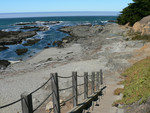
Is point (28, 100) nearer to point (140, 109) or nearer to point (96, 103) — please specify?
point (140, 109)

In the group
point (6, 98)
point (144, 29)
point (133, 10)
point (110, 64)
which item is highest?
point (133, 10)

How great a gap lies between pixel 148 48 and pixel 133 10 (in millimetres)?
23868

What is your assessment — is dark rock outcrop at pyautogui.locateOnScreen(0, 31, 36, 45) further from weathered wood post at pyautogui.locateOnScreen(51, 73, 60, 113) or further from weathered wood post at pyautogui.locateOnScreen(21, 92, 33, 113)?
weathered wood post at pyautogui.locateOnScreen(21, 92, 33, 113)

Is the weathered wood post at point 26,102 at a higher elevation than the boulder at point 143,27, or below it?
below

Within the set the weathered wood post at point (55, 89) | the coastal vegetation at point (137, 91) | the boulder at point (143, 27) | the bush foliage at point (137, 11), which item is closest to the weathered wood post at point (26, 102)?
the weathered wood post at point (55, 89)

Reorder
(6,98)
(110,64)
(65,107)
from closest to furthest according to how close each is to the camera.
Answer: (65,107), (6,98), (110,64)

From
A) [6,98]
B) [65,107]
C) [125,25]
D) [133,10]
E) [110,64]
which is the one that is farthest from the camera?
[125,25]

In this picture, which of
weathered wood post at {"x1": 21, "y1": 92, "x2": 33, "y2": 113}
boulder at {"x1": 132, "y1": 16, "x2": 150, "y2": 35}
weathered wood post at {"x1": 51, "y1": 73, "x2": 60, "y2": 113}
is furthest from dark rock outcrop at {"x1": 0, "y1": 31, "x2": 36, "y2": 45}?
weathered wood post at {"x1": 21, "y1": 92, "x2": 33, "y2": 113}

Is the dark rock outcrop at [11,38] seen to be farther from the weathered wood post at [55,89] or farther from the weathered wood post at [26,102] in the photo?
the weathered wood post at [26,102]

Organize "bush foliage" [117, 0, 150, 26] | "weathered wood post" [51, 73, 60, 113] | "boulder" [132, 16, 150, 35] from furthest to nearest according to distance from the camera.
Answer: "bush foliage" [117, 0, 150, 26]
"boulder" [132, 16, 150, 35]
"weathered wood post" [51, 73, 60, 113]

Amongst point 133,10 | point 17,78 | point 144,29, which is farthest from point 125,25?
point 17,78

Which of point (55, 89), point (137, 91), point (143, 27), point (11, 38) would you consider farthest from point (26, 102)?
point (11, 38)

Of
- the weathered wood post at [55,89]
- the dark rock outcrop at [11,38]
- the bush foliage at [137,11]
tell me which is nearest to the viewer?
the weathered wood post at [55,89]

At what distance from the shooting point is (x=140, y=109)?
493cm
